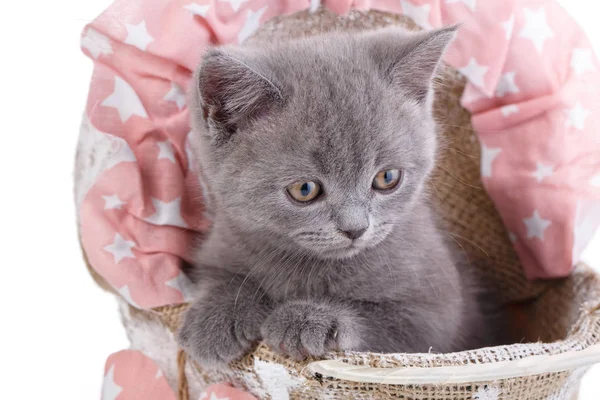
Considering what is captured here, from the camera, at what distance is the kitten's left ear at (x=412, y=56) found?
3.66 feet

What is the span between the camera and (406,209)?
1218 mm

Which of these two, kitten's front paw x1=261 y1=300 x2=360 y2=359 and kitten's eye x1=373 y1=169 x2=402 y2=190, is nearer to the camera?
kitten's front paw x1=261 y1=300 x2=360 y2=359

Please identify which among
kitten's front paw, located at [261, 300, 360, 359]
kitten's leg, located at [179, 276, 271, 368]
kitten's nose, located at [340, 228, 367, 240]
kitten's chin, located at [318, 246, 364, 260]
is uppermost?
kitten's nose, located at [340, 228, 367, 240]

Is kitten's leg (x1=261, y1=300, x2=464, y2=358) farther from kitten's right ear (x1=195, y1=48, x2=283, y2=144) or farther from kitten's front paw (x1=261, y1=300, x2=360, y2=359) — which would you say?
kitten's right ear (x1=195, y1=48, x2=283, y2=144)

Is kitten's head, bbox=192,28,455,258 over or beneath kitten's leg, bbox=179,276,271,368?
over

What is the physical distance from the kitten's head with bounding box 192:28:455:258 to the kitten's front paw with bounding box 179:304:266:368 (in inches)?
6.4

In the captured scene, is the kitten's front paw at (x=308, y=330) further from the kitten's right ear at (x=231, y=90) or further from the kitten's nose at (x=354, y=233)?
the kitten's right ear at (x=231, y=90)

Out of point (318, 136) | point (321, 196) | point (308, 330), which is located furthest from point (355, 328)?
point (318, 136)

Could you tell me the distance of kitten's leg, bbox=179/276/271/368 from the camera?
1.13 m

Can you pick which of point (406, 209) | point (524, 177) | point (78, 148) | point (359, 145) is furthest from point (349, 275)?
point (78, 148)

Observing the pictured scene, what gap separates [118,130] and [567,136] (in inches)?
38.6

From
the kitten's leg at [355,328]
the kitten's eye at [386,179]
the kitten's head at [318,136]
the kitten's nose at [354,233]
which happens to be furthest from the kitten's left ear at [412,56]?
the kitten's leg at [355,328]

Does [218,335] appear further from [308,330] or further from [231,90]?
[231,90]

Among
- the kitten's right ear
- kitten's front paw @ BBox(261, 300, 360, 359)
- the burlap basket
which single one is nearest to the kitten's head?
the kitten's right ear
